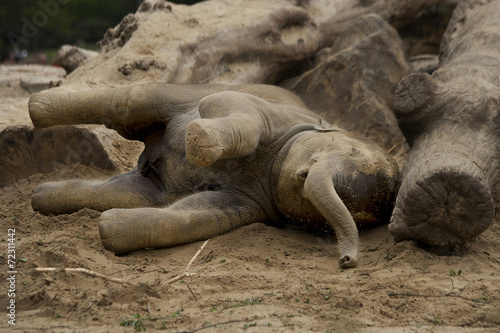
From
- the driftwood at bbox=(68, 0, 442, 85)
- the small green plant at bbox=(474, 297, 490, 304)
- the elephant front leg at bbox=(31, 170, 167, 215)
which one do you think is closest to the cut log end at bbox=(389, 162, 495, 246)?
the small green plant at bbox=(474, 297, 490, 304)

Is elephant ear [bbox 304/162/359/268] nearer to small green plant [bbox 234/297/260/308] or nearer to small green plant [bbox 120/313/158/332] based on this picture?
small green plant [bbox 234/297/260/308]

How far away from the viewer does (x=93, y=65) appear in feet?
19.8

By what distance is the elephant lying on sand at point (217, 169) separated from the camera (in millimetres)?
3596

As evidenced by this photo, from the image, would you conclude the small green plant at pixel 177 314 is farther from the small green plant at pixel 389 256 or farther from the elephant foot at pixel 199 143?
the small green plant at pixel 389 256

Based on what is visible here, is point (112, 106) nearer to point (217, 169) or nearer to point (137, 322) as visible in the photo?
point (217, 169)

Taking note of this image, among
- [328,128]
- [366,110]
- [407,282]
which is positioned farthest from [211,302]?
[366,110]

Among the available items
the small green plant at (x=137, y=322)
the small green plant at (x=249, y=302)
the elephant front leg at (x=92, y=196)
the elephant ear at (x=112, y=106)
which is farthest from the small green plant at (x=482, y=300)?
the elephant ear at (x=112, y=106)

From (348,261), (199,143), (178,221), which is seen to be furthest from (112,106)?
(348,261)

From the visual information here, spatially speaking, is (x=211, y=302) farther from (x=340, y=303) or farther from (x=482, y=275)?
(x=482, y=275)

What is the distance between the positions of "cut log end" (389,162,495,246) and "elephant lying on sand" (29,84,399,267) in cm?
35

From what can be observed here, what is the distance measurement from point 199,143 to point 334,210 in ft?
2.65

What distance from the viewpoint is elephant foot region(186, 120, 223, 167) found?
3355 millimetres

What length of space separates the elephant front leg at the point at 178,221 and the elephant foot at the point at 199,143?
21.6 inches

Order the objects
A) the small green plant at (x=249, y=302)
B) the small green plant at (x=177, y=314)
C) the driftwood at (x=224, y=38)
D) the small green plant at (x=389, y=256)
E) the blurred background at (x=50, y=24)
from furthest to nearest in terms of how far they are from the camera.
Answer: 1. the blurred background at (x=50, y=24)
2. the driftwood at (x=224, y=38)
3. the small green plant at (x=389, y=256)
4. the small green plant at (x=249, y=302)
5. the small green plant at (x=177, y=314)
